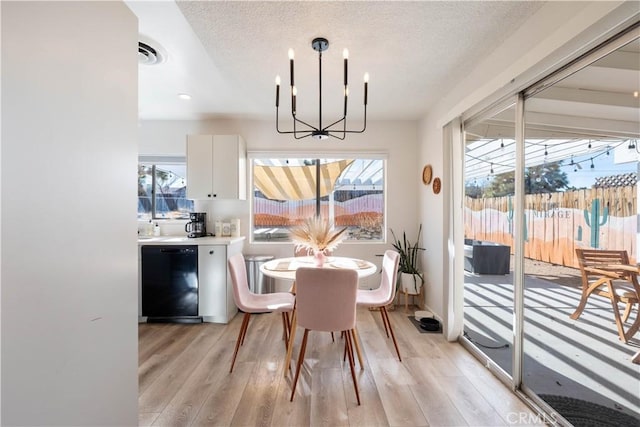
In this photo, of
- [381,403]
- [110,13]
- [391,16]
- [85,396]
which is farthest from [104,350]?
[391,16]

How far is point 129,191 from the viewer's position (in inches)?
39.5

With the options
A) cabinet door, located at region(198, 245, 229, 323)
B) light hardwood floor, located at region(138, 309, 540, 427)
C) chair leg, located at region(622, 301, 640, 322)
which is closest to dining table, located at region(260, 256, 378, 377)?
light hardwood floor, located at region(138, 309, 540, 427)

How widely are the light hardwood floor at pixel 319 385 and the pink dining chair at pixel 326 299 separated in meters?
0.16

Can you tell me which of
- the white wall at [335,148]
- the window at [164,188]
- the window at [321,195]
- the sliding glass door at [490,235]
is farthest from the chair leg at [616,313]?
the window at [164,188]

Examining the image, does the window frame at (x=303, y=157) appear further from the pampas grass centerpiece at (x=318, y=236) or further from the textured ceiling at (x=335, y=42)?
the pampas grass centerpiece at (x=318, y=236)

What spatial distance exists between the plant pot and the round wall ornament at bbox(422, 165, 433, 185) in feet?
3.76

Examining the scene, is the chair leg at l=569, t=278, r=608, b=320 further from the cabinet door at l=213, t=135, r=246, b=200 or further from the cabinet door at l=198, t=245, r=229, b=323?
the cabinet door at l=213, t=135, r=246, b=200

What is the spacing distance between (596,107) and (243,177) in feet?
10.6

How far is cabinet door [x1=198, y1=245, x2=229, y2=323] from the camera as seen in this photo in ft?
9.86

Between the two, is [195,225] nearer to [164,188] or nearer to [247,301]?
[164,188]

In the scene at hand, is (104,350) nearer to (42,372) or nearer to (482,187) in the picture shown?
(42,372)

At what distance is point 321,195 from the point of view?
3.82 meters

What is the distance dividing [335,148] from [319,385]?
2.71 m

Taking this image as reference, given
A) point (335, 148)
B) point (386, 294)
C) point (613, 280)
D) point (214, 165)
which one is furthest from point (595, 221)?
point (214, 165)
